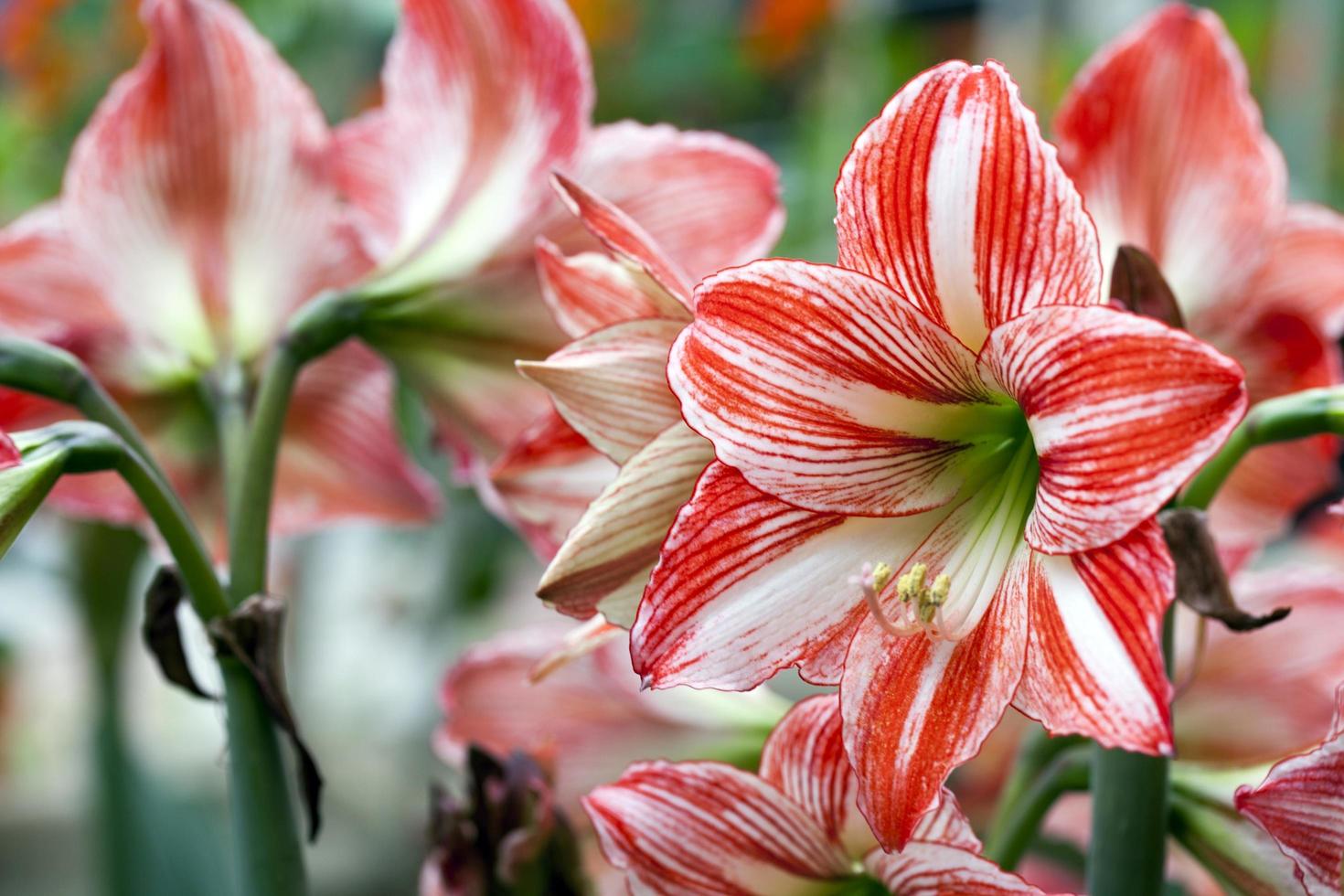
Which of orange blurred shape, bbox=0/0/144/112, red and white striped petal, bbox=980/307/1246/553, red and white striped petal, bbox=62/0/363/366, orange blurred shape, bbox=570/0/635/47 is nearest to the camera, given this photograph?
red and white striped petal, bbox=980/307/1246/553

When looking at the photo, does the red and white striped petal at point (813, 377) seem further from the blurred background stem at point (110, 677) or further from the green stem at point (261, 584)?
the blurred background stem at point (110, 677)

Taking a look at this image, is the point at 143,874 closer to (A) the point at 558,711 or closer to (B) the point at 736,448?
(A) the point at 558,711

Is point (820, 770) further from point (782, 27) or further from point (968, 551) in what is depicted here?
point (782, 27)

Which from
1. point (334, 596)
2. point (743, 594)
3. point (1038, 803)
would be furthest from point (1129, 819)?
point (334, 596)

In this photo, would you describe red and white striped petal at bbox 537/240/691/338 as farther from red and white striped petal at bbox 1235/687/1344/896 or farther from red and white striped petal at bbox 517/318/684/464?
red and white striped petal at bbox 1235/687/1344/896

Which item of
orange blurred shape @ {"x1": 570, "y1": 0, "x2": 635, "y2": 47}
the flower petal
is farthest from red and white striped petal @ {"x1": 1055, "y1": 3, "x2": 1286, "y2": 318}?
orange blurred shape @ {"x1": 570, "y1": 0, "x2": 635, "y2": 47}
